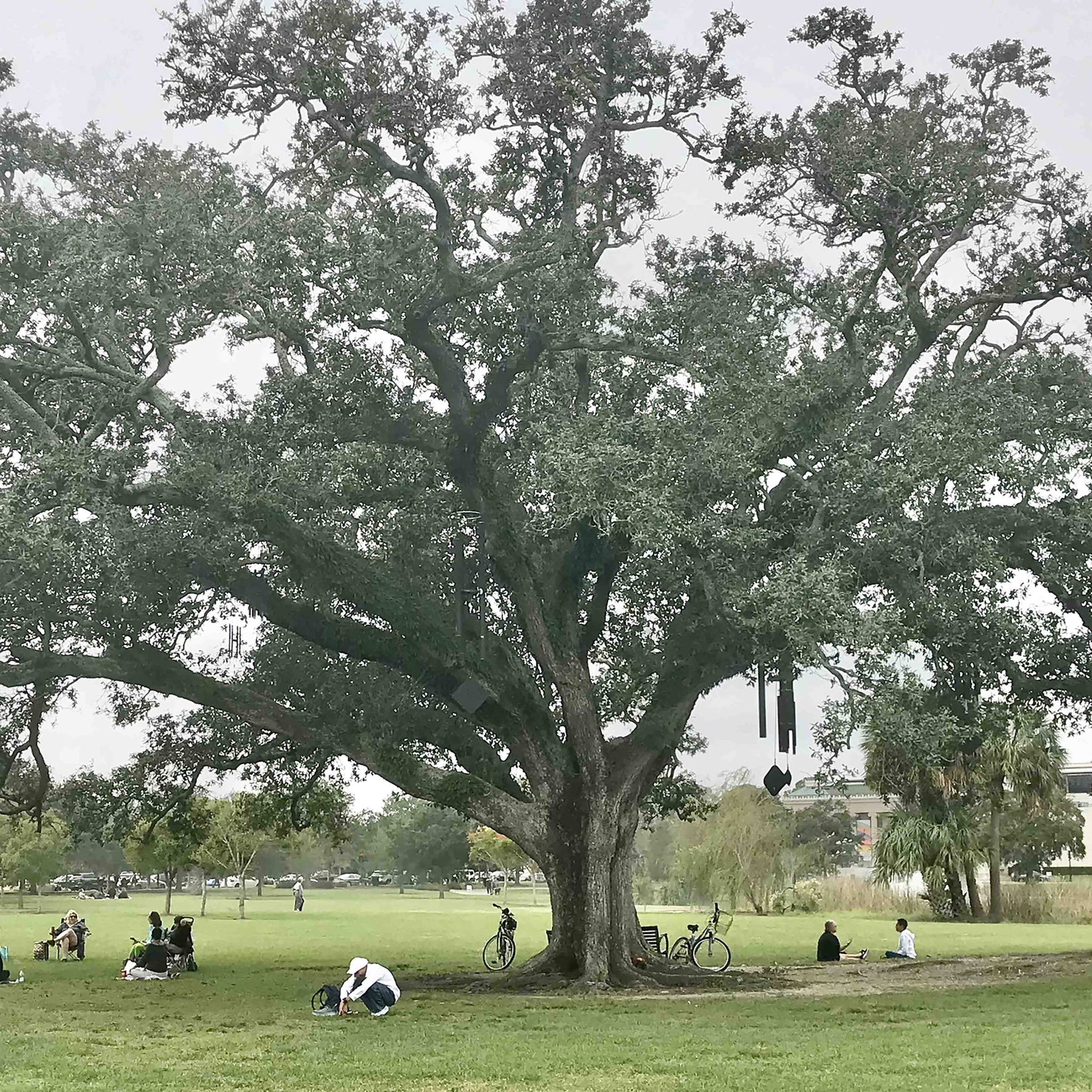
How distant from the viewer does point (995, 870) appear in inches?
1913

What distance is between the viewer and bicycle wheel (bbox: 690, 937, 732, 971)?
22891 millimetres

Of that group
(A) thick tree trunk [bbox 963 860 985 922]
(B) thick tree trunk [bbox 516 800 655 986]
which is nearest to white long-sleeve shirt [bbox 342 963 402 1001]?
(B) thick tree trunk [bbox 516 800 655 986]

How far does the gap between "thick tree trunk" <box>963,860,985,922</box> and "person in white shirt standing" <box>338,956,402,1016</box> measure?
115 ft

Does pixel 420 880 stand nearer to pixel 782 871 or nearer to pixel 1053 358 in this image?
pixel 782 871

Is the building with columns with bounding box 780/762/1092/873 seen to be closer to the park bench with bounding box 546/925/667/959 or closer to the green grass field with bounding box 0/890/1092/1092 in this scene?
the park bench with bounding box 546/925/667/959

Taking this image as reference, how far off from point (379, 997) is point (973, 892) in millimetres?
36342

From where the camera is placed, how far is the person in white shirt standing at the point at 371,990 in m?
16.0

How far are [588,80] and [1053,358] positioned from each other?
7766mm

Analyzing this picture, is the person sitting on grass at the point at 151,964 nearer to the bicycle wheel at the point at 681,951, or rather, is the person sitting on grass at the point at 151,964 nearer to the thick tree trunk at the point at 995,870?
the bicycle wheel at the point at 681,951

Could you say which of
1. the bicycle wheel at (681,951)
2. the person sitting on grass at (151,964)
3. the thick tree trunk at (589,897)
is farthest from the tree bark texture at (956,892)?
the person sitting on grass at (151,964)

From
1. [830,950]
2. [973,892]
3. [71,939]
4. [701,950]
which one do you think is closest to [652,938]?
[830,950]

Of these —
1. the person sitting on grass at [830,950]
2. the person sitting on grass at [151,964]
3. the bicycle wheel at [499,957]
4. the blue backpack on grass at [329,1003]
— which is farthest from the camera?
the person sitting on grass at [830,950]

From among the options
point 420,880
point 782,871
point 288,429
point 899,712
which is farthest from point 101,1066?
point 420,880

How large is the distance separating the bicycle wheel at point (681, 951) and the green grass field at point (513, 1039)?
3703 millimetres
